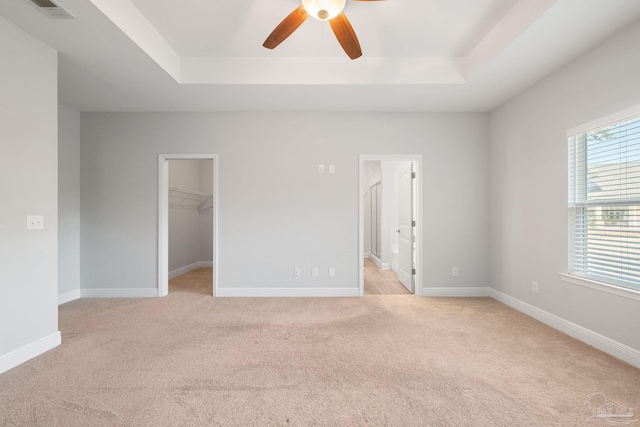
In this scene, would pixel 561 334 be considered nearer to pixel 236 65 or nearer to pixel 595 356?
pixel 595 356

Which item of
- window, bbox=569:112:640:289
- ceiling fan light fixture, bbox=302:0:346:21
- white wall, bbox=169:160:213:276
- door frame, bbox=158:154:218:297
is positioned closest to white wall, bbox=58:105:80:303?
door frame, bbox=158:154:218:297

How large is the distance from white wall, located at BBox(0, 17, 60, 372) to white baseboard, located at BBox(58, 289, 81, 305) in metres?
1.62

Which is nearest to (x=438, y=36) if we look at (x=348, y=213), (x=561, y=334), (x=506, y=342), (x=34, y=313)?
(x=348, y=213)

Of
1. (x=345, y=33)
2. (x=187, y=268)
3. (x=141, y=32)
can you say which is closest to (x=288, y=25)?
(x=345, y=33)

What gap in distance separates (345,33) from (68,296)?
4.70 metres

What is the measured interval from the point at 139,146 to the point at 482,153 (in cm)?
488

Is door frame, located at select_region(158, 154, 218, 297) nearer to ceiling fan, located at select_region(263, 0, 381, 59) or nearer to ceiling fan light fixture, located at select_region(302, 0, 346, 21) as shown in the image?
ceiling fan, located at select_region(263, 0, 381, 59)

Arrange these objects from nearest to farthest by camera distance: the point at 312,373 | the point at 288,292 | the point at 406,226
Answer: the point at 312,373 → the point at 288,292 → the point at 406,226

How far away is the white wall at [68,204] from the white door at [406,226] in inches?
189

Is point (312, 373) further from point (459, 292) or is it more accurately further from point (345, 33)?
point (459, 292)

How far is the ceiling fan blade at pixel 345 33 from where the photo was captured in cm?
207

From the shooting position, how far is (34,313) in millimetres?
2365

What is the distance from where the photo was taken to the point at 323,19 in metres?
2.02

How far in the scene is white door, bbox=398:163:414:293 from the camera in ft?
14.3
